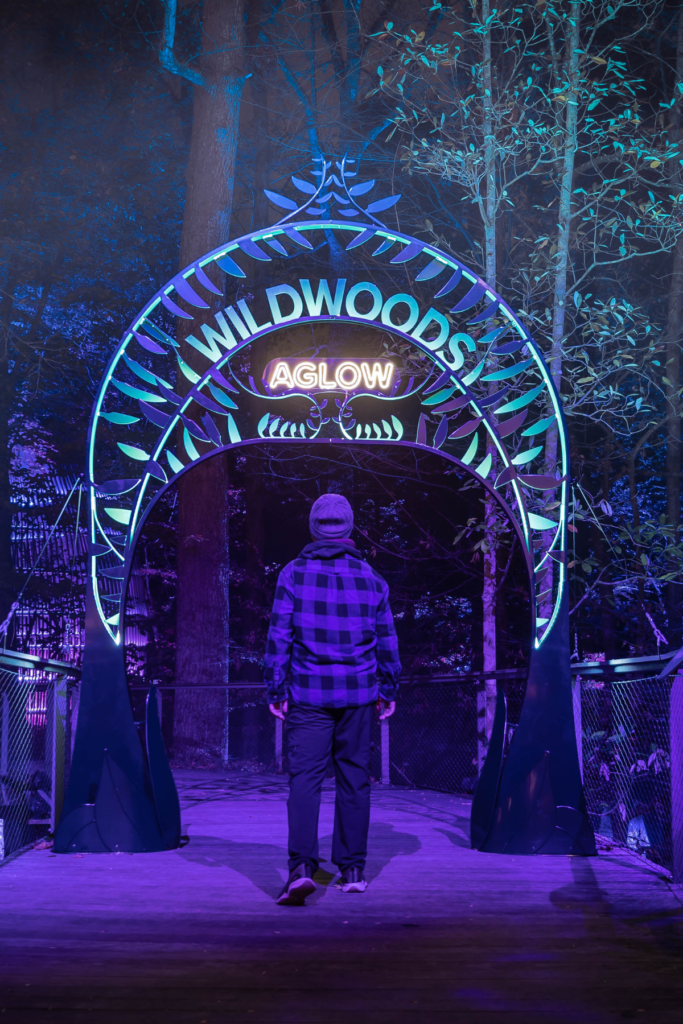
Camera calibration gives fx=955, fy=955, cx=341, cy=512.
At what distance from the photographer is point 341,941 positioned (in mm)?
3268

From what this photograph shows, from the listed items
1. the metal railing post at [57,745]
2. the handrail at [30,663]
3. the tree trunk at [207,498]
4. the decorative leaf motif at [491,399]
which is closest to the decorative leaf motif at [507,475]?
the decorative leaf motif at [491,399]

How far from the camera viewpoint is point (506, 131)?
10.1 metres

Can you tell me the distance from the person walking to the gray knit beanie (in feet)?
0.04

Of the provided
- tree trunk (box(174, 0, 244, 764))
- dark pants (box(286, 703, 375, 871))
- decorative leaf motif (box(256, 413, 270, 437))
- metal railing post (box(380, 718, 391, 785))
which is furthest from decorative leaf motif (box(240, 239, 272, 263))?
tree trunk (box(174, 0, 244, 764))

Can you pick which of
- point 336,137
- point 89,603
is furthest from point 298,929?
point 336,137

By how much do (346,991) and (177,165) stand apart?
15.9m

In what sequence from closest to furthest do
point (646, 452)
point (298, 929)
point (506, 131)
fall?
point (298, 929) → point (506, 131) → point (646, 452)

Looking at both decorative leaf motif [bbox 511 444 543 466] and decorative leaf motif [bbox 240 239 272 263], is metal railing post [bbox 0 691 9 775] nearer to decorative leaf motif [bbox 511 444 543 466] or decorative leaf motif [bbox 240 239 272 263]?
decorative leaf motif [bbox 240 239 272 263]

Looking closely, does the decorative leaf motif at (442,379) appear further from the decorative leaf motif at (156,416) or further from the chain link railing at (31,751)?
the chain link railing at (31,751)

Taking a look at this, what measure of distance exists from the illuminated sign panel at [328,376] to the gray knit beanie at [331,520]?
6.01 ft

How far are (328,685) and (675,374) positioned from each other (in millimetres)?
8203

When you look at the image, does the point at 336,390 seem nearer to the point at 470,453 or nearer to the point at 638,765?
the point at 470,453

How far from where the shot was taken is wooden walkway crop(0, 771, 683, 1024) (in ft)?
8.70

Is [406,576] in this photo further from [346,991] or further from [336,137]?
[346,991]
